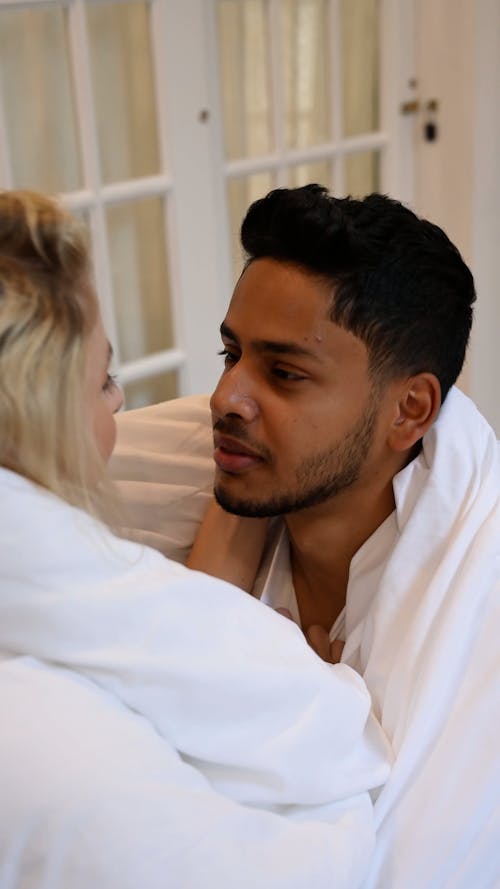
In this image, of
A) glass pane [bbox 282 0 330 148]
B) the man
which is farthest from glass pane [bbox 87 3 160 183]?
the man

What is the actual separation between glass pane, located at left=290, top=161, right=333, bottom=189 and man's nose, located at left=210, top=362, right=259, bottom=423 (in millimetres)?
1677

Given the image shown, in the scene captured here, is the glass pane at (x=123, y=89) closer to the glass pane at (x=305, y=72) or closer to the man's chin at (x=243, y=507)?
the glass pane at (x=305, y=72)

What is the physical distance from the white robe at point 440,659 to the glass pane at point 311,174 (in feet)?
5.42

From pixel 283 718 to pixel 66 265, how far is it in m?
0.41


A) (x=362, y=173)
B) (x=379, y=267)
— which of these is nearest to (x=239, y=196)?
(x=362, y=173)

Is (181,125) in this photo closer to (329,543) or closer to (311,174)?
(311,174)

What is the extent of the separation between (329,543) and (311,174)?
175 cm

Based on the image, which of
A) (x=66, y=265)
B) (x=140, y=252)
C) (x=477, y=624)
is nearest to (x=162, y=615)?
(x=66, y=265)

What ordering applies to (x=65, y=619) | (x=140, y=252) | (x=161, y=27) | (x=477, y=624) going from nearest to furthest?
(x=65, y=619)
(x=477, y=624)
(x=161, y=27)
(x=140, y=252)

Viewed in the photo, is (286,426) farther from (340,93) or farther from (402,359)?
(340,93)

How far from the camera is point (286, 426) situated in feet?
4.25

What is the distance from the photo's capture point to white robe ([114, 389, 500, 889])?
104cm

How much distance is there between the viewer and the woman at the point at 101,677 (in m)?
0.78

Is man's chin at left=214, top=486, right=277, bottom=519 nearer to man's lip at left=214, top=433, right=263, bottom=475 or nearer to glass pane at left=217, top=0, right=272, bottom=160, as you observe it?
man's lip at left=214, top=433, right=263, bottom=475
